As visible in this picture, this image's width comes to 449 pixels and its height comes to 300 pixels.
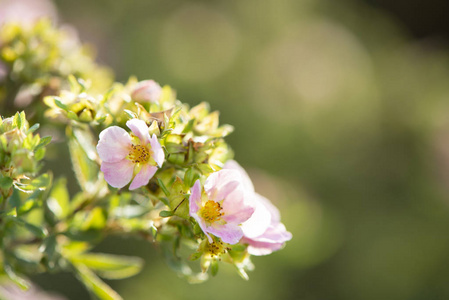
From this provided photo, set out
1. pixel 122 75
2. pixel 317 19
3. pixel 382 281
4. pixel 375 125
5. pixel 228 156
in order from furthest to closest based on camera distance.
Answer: pixel 317 19
pixel 122 75
pixel 375 125
pixel 382 281
pixel 228 156

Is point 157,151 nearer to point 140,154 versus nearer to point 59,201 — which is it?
point 140,154

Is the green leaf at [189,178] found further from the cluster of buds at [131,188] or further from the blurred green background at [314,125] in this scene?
the blurred green background at [314,125]

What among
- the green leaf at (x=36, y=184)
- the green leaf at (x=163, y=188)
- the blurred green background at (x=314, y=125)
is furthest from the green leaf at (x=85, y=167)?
the blurred green background at (x=314, y=125)

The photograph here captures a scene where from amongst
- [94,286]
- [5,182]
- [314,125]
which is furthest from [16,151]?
[314,125]

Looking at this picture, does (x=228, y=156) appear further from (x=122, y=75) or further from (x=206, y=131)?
(x=122, y=75)

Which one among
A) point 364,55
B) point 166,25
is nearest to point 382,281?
point 364,55

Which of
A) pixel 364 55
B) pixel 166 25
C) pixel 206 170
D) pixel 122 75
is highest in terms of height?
pixel 364 55

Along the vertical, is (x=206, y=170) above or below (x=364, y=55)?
below
